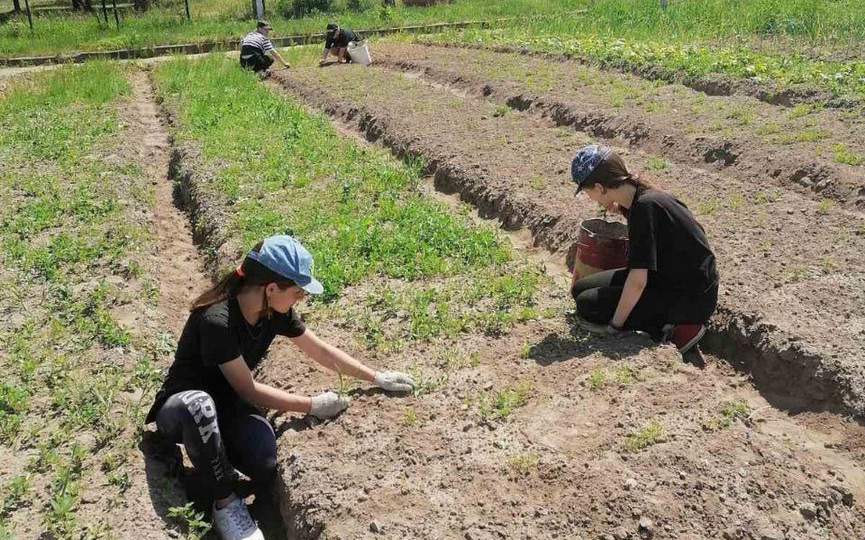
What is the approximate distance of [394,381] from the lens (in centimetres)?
398

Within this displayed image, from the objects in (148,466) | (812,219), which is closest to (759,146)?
(812,219)

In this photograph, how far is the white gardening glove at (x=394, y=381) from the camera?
156 inches

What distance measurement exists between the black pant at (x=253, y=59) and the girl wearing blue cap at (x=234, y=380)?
1287 centimetres

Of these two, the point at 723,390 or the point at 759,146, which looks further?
the point at 759,146

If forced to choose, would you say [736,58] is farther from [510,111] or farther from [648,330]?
[648,330]

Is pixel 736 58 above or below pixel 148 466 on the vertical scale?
above

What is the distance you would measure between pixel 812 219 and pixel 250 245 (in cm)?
416

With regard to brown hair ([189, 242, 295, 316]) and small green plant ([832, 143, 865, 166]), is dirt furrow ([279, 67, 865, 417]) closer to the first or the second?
small green plant ([832, 143, 865, 166])

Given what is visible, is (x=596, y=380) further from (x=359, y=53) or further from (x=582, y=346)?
(x=359, y=53)

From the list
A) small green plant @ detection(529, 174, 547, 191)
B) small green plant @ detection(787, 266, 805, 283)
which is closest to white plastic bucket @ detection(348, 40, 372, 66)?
small green plant @ detection(529, 174, 547, 191)

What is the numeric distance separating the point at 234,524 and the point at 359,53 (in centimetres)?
1383

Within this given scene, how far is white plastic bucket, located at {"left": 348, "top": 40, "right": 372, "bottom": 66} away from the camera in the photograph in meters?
16.0

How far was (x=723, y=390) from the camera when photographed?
3.98m

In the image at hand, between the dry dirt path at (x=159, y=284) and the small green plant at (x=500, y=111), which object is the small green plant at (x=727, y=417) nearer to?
the dry dirt path at (x=159, y=284)
